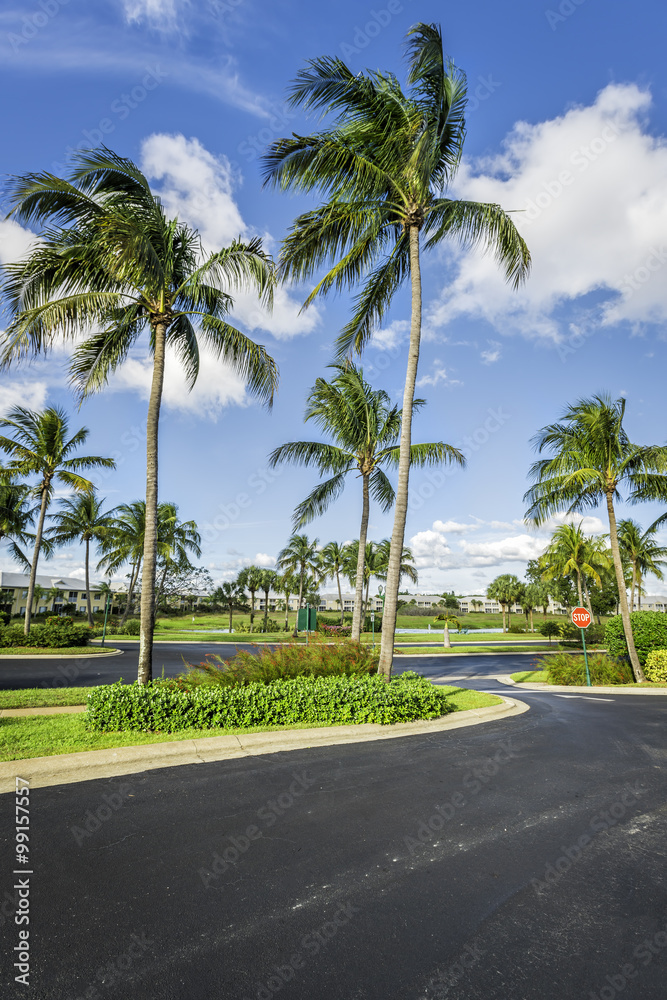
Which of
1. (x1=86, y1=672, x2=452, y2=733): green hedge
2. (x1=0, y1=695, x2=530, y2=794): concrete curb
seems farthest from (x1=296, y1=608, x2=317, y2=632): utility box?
(x1=0, y1=695, x2=530, y2=794): concrete curb

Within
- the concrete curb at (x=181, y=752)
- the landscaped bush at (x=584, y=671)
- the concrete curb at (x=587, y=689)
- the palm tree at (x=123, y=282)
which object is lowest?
the concrete curb at (x=587, y=689)

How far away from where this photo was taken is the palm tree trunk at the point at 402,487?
10312mm

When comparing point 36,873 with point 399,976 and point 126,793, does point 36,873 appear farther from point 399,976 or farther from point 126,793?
point 399,976

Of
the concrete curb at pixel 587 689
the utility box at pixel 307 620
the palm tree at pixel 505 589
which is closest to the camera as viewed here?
the concrete curb at pixel 587 689

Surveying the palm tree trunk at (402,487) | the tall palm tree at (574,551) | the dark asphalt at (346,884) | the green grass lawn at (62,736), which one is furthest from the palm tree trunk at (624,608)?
the tall palm tree at (574,551)

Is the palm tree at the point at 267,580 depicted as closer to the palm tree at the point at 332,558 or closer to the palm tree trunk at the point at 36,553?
the palm tree at the point at 332,558

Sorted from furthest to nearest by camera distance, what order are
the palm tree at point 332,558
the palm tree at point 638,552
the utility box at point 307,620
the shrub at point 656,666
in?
the palm tree at point 332,558
the palm tree at point 638,552
the shrub at point 656,666
the utility box at point 307,620

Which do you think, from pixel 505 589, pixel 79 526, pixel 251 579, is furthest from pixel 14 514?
pixel 505 589

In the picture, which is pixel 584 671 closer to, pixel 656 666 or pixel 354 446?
pixel 656 666

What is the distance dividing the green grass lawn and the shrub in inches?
584

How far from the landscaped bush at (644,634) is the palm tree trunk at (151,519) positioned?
17709 millimetres

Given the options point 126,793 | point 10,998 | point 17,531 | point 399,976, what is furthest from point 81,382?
point 17,531

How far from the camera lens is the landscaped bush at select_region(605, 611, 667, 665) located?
19.1m

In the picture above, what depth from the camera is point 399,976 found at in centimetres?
277
